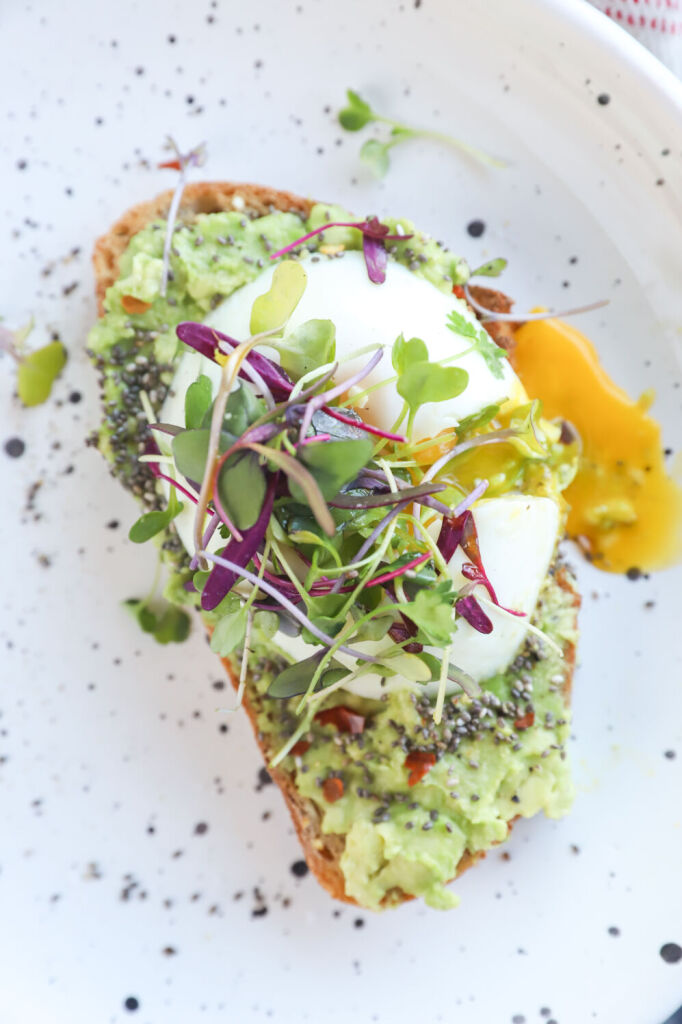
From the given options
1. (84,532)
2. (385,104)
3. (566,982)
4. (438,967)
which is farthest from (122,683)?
(385,104)

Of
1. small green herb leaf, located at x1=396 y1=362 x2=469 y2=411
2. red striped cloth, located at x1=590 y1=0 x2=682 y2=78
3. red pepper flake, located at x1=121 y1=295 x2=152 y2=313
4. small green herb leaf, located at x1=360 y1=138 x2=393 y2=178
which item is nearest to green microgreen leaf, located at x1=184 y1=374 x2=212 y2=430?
small green herb leaf, located at x1=396 y1=362 x2=469 y2=411

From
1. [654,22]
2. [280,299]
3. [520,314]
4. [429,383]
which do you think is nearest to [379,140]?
[520,314]

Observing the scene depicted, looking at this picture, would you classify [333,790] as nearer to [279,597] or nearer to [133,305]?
[279,597]

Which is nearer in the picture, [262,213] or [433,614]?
[433,614]

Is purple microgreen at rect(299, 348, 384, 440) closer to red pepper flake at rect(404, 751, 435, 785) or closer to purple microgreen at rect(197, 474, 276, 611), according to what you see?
purple microgreen at rect(197, 474, 276, 611)

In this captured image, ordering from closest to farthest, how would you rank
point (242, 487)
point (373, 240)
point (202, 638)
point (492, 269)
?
point (242, 487) → point (373, 240) → point (492, 269) → point (202, 638)

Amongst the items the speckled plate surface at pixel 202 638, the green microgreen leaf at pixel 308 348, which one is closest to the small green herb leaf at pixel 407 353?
the green microgreen leaf at pixel 308 348
